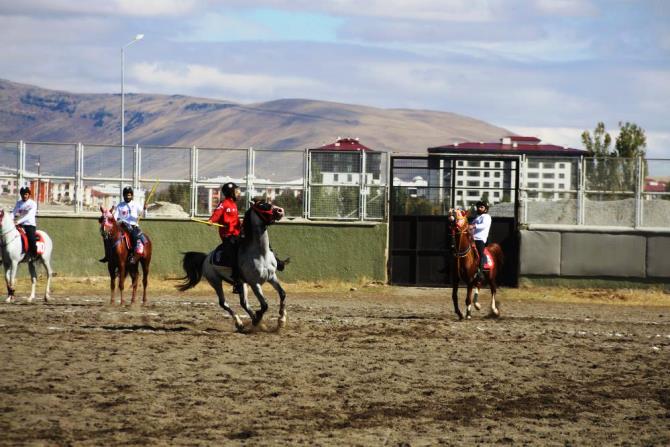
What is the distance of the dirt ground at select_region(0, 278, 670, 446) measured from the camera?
1218 cm

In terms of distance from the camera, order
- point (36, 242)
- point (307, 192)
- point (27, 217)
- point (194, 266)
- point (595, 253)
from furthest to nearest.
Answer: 1. point (307, 192)
2. point (595, 253)
3. point (36, 242)
4. point (27, 217)
5. point (194, 266)

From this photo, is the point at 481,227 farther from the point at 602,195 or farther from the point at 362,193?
the point at 602,195

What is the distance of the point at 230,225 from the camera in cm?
2058

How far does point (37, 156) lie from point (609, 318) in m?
16.9

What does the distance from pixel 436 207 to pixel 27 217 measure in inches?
483

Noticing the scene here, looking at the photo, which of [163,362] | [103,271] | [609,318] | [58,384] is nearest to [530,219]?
[609,318]

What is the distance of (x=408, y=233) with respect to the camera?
3397cm

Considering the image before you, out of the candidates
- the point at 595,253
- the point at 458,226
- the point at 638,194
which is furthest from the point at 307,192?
the point at 458,226

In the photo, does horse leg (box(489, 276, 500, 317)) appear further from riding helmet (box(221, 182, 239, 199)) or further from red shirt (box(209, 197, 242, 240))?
riding helmet (box(221, 182, 239, 199))

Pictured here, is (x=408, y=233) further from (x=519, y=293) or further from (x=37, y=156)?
(x=37, y=156)

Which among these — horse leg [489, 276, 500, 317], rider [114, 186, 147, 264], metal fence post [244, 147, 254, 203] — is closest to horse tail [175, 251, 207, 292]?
rider [114, 186, 147, 264]

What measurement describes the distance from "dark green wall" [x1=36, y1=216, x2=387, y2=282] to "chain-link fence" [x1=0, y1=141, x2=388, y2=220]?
0.38 metres

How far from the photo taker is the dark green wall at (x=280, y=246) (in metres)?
33.8

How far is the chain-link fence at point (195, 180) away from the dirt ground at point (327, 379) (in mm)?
9306
